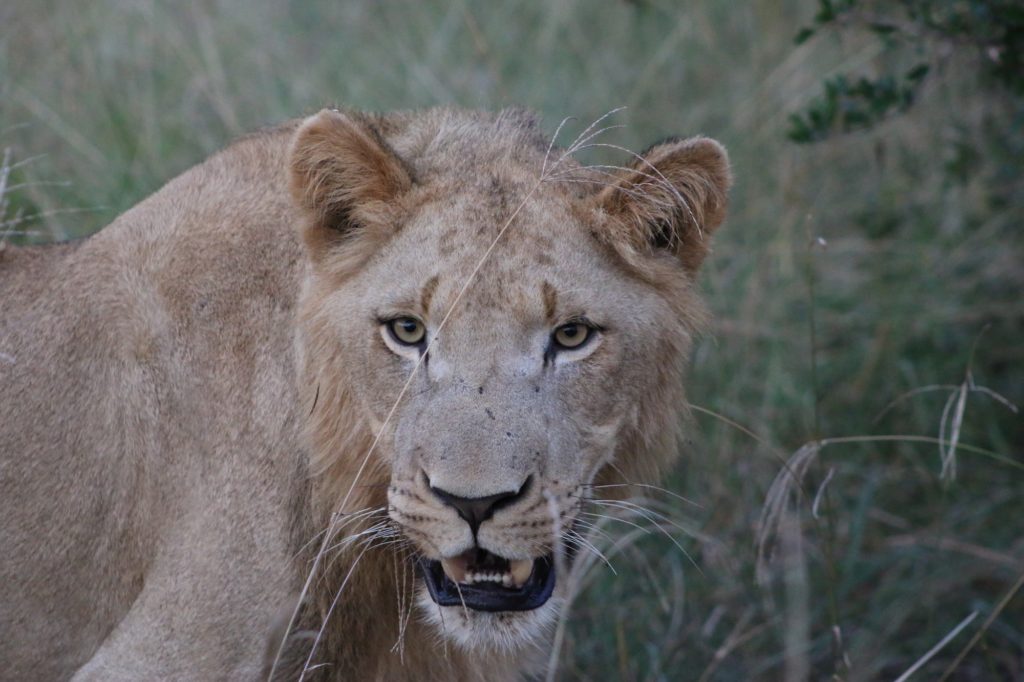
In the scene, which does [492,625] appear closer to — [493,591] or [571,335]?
[493,591]

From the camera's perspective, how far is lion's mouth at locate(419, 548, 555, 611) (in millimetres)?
2939

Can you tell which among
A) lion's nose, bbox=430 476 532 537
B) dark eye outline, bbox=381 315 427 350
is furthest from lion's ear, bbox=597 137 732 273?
lion's nose, bbox=430 476 532 537

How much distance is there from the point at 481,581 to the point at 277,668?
586mm

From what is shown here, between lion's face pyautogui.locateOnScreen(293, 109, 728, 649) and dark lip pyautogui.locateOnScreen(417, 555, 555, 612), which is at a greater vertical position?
lion's face pyautogui.locateOnScreen(293, 109, 728, 649)

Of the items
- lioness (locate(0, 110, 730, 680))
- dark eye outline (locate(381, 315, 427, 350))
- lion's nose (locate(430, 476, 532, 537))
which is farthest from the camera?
dark eye outline (locate(381, 315, 427, 350))

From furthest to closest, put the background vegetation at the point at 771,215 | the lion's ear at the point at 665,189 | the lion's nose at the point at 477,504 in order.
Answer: the background vegetation at the point at 771,215 → the lion's ear at the point at 665,189 → the lion's nose at the point at 477,504

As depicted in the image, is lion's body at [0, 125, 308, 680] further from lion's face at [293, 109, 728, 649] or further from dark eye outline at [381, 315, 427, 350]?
dark eye outline at [381, 315, 427, 350]

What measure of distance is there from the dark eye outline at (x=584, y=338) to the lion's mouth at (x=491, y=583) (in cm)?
51

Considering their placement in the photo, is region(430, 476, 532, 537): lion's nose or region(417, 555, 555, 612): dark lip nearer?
region(430, 476, 532, 537): lion's nose

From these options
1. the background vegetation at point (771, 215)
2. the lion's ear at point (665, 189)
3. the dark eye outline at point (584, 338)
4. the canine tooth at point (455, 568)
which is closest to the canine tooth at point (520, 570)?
the canine tooth at point (455, 568)

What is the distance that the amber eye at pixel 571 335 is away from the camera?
312cm

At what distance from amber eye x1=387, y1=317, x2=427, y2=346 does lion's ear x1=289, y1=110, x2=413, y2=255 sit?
281 millimetres

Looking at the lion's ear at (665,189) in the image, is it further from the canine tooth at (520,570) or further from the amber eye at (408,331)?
the canine tooth at (520,570)

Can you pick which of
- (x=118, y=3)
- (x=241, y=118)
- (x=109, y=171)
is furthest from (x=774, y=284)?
(x=118, y=3)
